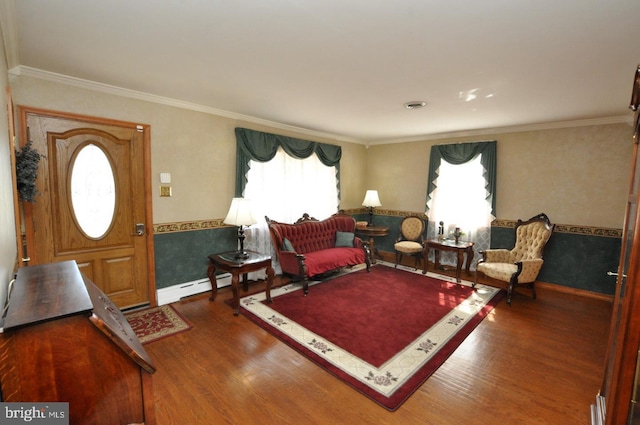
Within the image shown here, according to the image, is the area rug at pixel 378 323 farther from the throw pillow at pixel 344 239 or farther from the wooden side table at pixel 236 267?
the throw pillow at pixel 344 239

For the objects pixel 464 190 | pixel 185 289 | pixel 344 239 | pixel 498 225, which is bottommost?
pixel 185 289

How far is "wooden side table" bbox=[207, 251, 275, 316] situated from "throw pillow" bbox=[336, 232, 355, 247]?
67.3 inches

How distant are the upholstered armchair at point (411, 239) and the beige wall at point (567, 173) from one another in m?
1.30

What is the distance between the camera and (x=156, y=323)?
3111 mm

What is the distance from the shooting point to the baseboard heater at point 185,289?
11.7 feet

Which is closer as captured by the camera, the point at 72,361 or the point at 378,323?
the point at 72,361

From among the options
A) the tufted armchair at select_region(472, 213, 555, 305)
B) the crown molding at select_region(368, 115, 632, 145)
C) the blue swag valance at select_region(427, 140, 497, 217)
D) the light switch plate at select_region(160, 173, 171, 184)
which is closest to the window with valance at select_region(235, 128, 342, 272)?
the light switch plate at select_region(160, 173, 171, 184)

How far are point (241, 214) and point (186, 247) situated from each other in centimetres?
91

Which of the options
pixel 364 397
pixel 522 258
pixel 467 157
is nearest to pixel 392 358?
pixel 364 397

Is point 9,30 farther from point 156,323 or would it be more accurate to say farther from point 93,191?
point 156,323

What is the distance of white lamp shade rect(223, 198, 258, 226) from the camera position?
352 cm

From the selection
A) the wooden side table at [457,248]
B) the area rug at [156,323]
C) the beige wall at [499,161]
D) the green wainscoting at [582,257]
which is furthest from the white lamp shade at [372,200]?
the area rug at [156,323]

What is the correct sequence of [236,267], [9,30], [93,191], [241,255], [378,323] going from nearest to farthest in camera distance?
[9,30] → [93,191] → [378,323] → [236,267] → [241,255]

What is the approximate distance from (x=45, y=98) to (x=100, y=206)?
110 cm
